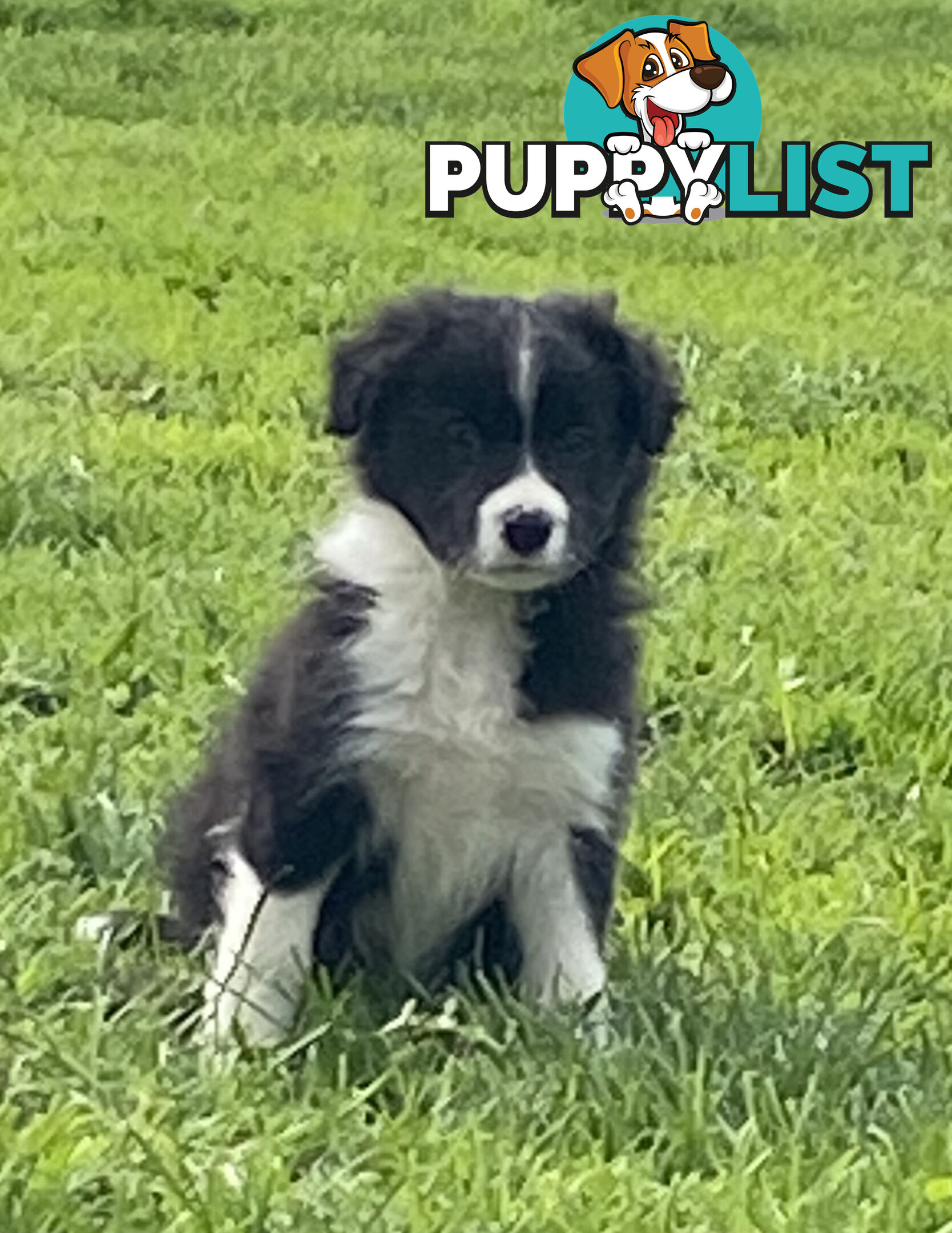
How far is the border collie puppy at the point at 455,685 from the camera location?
448 cm

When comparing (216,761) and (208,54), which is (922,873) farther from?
(208,54)

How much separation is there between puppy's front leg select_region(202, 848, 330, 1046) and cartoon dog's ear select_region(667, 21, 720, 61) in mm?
14499

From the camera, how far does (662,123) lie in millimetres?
13547

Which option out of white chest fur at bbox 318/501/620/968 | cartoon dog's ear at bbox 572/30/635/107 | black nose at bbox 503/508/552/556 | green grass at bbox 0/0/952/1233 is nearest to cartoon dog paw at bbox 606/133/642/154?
green grass at bbox 0/0/952/1233

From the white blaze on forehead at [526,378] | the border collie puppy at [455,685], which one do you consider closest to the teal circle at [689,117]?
the border collie puppy at [455,685]

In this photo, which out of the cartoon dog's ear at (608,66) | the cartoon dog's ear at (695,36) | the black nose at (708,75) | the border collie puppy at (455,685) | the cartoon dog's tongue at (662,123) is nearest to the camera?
the border collie puppy at (455,685)

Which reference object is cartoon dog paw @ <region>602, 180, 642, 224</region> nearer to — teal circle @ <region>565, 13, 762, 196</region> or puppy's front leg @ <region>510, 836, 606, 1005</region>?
teal circle @ <region>565, 13, 762, 196</region>

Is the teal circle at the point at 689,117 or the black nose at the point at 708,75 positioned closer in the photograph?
the teal circle at the point at 689,117

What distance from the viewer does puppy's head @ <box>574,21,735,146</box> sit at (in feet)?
45.5

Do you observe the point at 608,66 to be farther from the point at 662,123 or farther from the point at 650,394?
the point at 650,394

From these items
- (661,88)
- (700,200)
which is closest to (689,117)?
(661,88)

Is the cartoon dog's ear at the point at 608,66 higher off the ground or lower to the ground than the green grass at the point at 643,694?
higher

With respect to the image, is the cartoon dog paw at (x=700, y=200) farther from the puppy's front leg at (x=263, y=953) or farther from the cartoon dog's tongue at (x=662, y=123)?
the puppy's front leg at (x=263, y=953)

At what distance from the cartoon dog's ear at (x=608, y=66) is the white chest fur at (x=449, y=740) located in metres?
11.0
